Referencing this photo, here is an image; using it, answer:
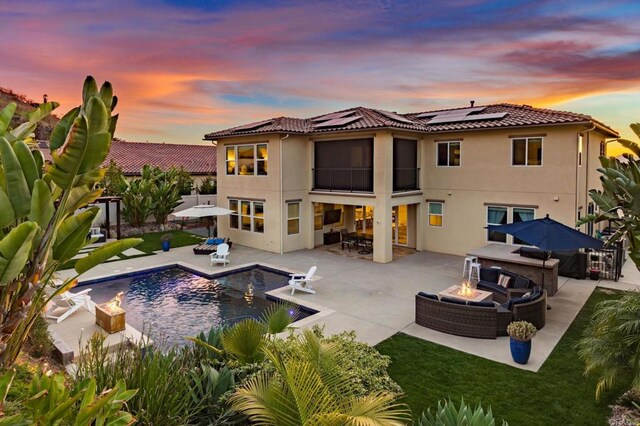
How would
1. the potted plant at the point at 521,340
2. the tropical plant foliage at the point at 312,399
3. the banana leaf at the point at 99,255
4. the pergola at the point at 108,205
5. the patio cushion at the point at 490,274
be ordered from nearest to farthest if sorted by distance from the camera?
1. the banana leaf at the point at 99,255
2. the tropical plant foliage at the point at 312,399
3. the potted plant at the point at 521,340
4. the patio cushion at the point at 490,274
5. the pergola at the point at 108,205

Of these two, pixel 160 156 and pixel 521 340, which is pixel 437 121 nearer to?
pixel 521 340

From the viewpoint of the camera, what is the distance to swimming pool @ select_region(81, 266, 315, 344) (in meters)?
12.3

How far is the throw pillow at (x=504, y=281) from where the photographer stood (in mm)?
13523

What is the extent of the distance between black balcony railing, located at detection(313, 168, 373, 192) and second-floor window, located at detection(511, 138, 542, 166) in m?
6.64

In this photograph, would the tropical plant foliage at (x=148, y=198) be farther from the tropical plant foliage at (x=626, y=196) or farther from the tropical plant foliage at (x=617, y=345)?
the tropical plant foliage at (x=617, y=345)

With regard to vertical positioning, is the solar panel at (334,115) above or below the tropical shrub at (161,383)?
above

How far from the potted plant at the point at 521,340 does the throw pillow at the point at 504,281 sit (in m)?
4.41

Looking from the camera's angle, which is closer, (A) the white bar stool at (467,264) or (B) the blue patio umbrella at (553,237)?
(B) the blue patio umbrella at (553,237)

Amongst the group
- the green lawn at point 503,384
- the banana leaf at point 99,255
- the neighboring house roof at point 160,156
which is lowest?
the green lawn at point 503,384

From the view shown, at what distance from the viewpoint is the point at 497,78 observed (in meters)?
22.6

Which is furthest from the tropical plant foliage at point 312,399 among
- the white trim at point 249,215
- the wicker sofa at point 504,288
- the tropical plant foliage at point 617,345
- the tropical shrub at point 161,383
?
the white trim at point 249,215

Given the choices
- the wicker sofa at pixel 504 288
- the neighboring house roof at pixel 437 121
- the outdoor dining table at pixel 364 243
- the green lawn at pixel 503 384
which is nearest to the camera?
the green lawn at pixel 503 384

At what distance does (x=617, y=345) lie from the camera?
23.8 feet

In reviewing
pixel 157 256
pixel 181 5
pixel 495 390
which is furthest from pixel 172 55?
pixel 495 390
